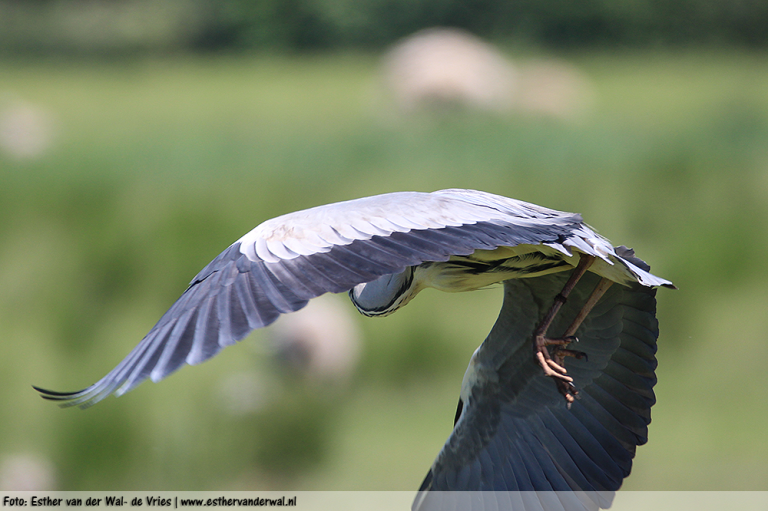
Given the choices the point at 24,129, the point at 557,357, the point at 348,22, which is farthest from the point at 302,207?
the point at 557,357

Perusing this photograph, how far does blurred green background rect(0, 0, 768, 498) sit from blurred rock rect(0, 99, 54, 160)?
1.6 inches

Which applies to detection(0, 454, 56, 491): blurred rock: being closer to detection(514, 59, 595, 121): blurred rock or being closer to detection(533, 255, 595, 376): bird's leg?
detection(533, 255, 595, 376): bird's leg

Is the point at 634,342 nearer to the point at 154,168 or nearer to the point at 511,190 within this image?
the point at 511,190

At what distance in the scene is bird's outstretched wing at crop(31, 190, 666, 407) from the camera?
7.03ft

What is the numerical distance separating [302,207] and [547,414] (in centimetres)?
652

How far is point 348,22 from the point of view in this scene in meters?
15.4

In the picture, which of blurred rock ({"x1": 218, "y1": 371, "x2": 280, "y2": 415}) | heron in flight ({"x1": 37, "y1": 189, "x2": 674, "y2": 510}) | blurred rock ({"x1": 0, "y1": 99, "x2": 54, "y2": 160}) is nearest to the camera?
heron in flight ({"x1": 37, "y1": 189, "x2": 674, "y2": 510})

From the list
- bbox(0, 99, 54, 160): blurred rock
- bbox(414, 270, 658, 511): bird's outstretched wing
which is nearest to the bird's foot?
bbox(414, 270, 658, 511): bird's outstretched wing

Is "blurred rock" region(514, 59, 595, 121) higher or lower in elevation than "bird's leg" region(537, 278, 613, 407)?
higher

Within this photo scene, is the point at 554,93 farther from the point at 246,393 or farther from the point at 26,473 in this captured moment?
the point at 26,473

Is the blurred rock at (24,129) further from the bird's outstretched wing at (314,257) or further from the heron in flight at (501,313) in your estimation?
the bird's outstretched wing at (314,257)

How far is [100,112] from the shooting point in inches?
493

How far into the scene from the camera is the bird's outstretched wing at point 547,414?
318cm

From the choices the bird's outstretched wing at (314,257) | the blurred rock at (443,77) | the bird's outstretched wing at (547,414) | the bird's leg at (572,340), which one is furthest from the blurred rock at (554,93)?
the bird's outstretched wing at (314,257)
